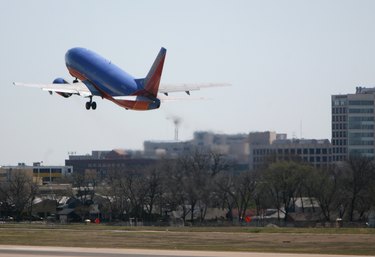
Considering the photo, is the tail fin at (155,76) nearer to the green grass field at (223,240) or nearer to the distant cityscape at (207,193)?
the distant cityscape at (207,193)

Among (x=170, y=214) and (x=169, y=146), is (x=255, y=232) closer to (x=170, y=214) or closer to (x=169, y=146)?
(x=169, y=146)

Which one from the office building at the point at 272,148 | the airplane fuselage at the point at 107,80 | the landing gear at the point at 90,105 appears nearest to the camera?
the office building at the point at 272,148

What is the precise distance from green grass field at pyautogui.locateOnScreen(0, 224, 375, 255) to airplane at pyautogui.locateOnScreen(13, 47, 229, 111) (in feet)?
46.2

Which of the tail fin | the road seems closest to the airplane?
the tail fin

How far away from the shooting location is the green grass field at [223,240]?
82.8 m

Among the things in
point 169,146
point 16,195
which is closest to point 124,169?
point 16,195

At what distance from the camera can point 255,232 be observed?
364 feet

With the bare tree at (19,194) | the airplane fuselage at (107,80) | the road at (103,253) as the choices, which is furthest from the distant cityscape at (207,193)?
the road at (103,253)

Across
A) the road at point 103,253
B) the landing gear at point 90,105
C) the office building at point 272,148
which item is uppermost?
the landing gear at point 90,105

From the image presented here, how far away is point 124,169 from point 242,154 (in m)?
76.8

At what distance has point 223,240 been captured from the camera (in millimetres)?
95000

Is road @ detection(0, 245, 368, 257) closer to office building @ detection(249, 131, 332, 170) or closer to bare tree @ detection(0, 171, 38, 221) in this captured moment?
office building @ detection(249, 131, 332, 170)

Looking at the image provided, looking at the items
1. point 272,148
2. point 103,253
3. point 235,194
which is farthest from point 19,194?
point 103,253

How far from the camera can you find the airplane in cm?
10788
